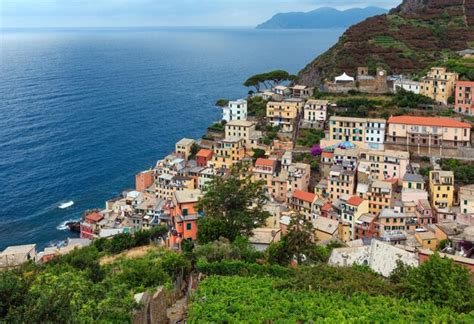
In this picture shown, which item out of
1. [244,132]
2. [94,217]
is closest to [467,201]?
[244,132]

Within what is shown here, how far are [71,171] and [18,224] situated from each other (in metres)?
15.7

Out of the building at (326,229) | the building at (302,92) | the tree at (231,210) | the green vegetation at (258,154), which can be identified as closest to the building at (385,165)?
the building at (326,229)

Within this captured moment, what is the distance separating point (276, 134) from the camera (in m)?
63.1

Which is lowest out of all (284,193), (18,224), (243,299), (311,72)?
(18,224)

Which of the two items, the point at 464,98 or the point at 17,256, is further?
the point at 464,98

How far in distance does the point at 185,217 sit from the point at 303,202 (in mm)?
14055

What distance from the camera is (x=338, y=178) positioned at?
50562 millimetres

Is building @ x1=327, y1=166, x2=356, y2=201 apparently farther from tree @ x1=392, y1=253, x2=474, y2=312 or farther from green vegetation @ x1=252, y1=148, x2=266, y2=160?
tree @ x1=392, y1=253, x2=474, y2=312

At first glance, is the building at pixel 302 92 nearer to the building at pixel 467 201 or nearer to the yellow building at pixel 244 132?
the yellow building at pixel 244 132

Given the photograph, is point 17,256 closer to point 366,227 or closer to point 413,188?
point 366,227

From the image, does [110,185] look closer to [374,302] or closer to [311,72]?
[311,72]

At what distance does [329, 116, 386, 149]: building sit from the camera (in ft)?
184

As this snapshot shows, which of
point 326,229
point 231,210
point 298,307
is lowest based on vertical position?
point 326,229

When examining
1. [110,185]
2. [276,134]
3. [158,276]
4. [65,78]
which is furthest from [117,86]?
[158,276]
